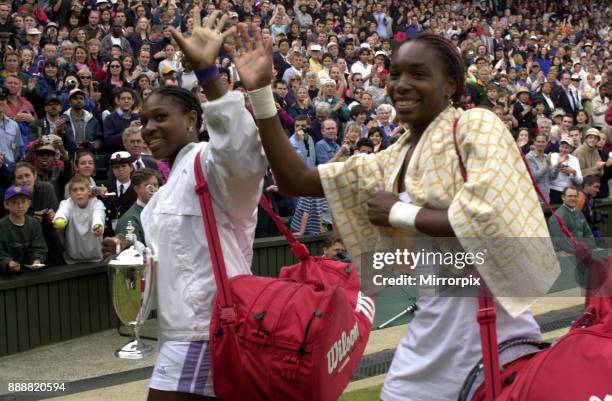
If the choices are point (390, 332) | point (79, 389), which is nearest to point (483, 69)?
point (390, 332)

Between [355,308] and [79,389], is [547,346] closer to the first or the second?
[355,308]

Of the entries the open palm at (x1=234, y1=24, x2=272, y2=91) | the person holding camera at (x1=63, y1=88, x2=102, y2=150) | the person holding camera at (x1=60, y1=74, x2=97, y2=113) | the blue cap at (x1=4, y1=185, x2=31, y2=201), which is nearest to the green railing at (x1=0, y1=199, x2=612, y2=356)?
the blue cap at (x1=4, y1=185, x2=31, y2=201)

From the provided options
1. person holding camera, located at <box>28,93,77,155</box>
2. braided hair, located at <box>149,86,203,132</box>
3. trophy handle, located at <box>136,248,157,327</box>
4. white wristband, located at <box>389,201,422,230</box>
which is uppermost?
person holding camera, located at <box>28,93,77,155</box>

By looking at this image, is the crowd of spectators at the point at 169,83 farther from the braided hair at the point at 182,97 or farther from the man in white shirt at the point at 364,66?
the braided hair at the point at 182,97

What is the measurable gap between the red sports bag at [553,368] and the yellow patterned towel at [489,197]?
0.05m

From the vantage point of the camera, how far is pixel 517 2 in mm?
30078

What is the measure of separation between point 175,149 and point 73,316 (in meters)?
4.74

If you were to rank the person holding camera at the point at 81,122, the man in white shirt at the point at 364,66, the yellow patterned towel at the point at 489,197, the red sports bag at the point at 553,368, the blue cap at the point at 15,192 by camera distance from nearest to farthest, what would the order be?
the red sports bag at the point at 553,368 < the yellow patterned towel at the point at 489,197 < the blue cap at the point at 15,192 < the person holding camera at the point at 81,122 < the man in white shirt at the point at 364,66

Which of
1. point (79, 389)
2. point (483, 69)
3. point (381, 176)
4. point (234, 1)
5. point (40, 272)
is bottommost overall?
point (79, 389)

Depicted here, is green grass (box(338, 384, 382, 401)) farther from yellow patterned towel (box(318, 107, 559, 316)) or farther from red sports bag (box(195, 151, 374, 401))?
yellow patterned towel (box(318, 107, 559, 316))

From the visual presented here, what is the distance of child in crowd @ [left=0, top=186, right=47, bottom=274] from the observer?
766cm

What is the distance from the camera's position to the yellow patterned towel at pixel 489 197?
2559 mm

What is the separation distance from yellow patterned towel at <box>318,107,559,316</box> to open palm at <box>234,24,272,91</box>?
20.1 inches

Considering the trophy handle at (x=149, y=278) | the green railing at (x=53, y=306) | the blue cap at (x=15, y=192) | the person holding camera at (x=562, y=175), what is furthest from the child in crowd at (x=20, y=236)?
the person holding camera at (x=562, y=175)
